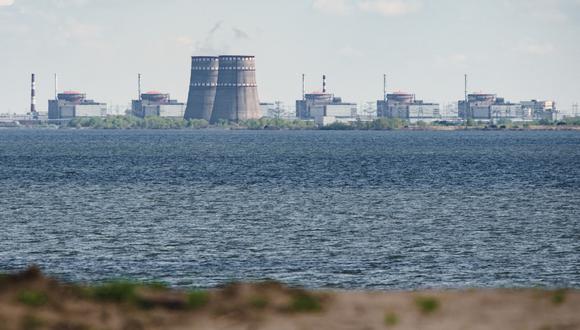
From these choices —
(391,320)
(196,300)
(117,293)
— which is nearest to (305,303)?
(391,320)

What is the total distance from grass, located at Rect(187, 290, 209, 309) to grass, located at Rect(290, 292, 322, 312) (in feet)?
4.13

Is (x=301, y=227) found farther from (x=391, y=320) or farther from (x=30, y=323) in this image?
(x=30, y=323)

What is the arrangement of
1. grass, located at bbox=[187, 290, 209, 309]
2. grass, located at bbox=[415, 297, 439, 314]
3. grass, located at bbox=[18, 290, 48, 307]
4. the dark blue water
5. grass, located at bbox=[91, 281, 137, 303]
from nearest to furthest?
1. grass, located at bbox=[18, 290, 48, 307]
2. grass, located at bbox=[415, 297, 439, 314]
3. grass, located at bbox=[187, 290, 209, 309]
4. grass, located at bbox=[91, 281, 137, 303]
5. the dark blue water

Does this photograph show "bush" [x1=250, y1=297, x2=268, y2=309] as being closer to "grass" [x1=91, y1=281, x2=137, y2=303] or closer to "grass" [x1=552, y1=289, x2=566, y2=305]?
"grass" [x1=91, y1=281, x2=137, y2=303]

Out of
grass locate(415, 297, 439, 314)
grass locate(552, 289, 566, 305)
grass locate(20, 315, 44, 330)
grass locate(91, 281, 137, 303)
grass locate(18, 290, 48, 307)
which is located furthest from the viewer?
grass locate(552, 289, 566, 305)

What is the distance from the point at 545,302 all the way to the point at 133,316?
19.4ft

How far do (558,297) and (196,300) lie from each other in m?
5.29

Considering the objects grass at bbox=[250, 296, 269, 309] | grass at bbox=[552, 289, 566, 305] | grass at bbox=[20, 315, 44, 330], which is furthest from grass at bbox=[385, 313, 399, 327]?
grass at bbox=[20, 315, 44, 330]

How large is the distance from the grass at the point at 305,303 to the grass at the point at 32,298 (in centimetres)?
348

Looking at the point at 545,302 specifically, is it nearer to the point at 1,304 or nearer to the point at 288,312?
the point at 288,312

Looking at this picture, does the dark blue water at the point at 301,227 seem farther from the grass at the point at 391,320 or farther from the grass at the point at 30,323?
the grass at the point at 30,323

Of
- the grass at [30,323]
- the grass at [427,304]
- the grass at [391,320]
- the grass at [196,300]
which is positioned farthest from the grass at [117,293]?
the grass at [427,304]

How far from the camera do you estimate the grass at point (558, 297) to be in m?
16.6

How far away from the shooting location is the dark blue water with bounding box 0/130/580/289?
34875 mm
